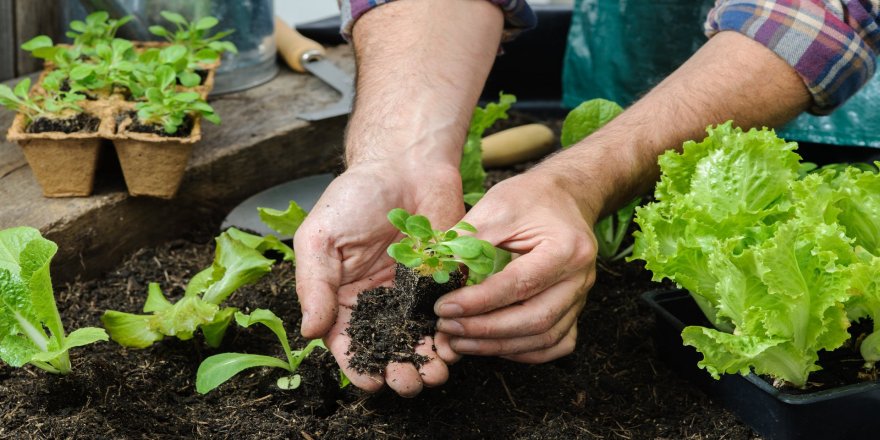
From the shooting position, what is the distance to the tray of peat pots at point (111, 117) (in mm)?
1978

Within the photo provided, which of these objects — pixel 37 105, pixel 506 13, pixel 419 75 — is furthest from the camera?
pixel 506 13

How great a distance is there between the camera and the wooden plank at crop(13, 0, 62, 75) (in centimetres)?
265

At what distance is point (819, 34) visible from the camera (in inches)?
71.6

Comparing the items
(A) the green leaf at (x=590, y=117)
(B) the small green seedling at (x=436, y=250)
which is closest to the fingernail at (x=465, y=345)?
(B) the small green seedling at (x=436, y=250)

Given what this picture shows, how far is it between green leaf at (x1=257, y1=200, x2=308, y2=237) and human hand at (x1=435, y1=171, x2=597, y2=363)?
1.74 ft

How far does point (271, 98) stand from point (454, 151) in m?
1.00

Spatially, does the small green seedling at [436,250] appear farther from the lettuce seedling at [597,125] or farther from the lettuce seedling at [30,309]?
the lettuce seedling at [597,125]

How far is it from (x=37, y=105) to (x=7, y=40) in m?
0.71

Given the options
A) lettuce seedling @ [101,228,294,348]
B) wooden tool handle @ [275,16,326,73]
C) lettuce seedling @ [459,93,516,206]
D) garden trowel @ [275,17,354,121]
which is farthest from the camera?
wooden tool handle @ [275,16,326,73]

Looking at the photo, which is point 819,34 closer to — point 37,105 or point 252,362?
point 252,362

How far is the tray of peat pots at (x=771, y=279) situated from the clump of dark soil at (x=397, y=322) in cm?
39

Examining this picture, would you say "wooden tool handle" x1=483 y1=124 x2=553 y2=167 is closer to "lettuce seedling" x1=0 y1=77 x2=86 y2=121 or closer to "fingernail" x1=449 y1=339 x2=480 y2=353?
"lettuce seedling" x1=0 y1=77 x2=86 y2=121

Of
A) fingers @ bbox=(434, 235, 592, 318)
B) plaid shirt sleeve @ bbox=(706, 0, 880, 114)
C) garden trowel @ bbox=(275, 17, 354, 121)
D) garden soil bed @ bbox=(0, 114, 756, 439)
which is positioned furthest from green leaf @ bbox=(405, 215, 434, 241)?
garden trowel @ bbox=(275, 17, 354, 121)

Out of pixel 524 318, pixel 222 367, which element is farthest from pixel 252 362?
pixel 524 318
